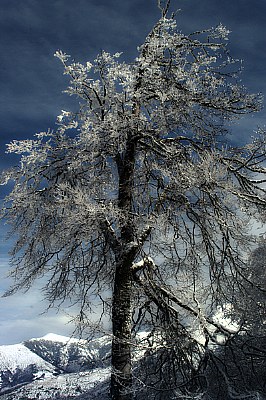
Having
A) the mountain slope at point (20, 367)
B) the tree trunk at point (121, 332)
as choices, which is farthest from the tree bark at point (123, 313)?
the mountain slope at point (20, 367)

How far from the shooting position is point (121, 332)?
29.7 ft

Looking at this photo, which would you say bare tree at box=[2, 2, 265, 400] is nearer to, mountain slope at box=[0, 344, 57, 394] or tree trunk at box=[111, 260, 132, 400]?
tree trunk at box=[111, 260, 132, 400]

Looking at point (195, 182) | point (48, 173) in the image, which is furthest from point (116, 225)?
point (48, 173)

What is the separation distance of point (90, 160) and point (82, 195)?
1.38 m

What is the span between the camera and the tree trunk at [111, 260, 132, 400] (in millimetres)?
8820

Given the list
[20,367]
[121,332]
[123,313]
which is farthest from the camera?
[20,367]

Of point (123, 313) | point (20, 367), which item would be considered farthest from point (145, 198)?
point (20, 367)

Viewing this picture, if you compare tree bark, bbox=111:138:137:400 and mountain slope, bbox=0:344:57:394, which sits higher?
mountain slope, bbox=0:344:57:394

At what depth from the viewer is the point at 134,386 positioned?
874 cm

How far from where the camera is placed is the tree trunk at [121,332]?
8820 mm

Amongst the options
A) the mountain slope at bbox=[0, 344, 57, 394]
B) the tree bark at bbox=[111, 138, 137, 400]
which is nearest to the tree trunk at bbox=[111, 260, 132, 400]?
the tree bark at bbox=[111, 138, 137, 400]

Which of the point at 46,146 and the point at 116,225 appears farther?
the point at 46,146

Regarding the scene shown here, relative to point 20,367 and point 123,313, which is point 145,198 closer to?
point 123,313

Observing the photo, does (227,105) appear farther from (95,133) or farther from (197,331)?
(197,331)
